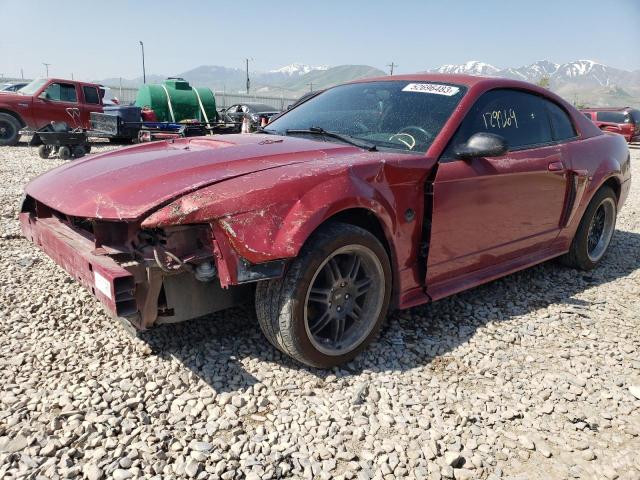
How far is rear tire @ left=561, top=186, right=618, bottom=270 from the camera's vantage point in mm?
4367

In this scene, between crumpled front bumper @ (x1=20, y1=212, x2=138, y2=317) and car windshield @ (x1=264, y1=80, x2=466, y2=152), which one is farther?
car windshield @ (x1=264, y1=80, x2=466, y2=152)

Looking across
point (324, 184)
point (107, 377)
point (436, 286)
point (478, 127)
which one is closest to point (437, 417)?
point (436, 286)

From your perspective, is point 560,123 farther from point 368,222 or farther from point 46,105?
point 46,105

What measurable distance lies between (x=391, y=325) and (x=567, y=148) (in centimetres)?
206

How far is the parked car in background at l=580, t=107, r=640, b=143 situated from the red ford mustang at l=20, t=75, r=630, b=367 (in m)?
18.4

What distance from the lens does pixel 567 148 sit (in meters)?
3.91

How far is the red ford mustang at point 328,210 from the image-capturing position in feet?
7.25

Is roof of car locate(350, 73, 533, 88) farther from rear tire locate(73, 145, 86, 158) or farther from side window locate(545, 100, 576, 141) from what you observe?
rear tire locate(73, 145, 86, 158)

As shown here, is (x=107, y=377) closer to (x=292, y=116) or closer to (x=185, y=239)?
(x=185, y=239)

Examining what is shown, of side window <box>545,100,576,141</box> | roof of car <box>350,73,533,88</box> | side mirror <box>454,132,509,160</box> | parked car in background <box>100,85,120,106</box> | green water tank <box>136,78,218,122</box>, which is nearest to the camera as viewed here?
side mirror <box>454,132,509,160</box>

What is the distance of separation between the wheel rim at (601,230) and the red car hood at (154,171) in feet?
9.70

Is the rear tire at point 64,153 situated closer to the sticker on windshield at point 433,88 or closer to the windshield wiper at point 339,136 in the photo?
the windshield wiper at point 339,136

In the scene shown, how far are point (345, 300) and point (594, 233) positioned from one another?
3.20 meters

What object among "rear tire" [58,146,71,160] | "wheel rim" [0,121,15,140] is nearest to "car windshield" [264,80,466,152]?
"rear tire" [58,146,71,160]
